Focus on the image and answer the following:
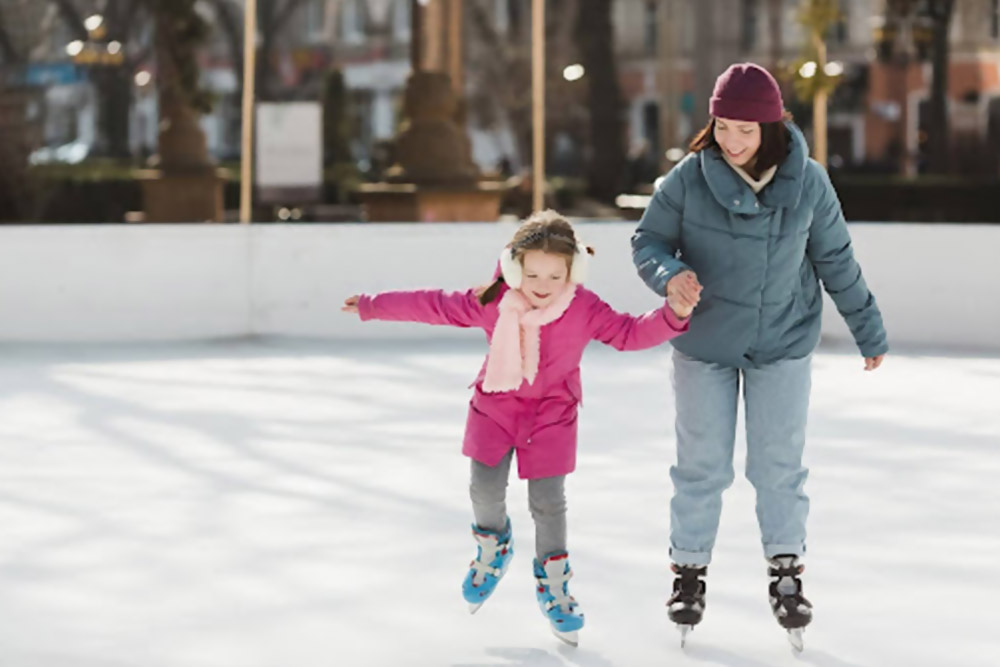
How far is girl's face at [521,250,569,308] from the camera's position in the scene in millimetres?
4039

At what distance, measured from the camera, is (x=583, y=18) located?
12531mm

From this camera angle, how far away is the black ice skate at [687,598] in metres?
4.18

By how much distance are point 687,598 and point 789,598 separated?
22 centimetres

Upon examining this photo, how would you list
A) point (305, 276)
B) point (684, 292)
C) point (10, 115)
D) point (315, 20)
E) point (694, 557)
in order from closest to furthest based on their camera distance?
point (684, 292)
point (694, 557)
point (305, 276)
point (10, 115)
point (315, 20)

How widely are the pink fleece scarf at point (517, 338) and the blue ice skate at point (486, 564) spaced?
14.4 inches

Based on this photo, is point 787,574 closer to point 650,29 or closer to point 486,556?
point 486,556

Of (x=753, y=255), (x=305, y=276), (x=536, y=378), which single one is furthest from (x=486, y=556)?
(x=305, y=276)

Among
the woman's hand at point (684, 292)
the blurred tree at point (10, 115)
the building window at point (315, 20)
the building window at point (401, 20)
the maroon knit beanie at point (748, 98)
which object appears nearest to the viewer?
the woman's hand at point (684, 292)

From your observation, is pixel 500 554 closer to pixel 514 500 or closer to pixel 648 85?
pixel 514 500

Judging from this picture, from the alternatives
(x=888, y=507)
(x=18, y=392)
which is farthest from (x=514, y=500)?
(x=18, y=392)

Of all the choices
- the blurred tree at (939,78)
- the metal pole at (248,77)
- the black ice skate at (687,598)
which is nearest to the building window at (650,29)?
the blurred tree at (939,78)

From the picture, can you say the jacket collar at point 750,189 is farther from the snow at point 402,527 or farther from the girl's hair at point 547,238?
the snow at point 402,527

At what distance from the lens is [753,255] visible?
4.07 metres

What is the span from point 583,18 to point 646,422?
505cm
